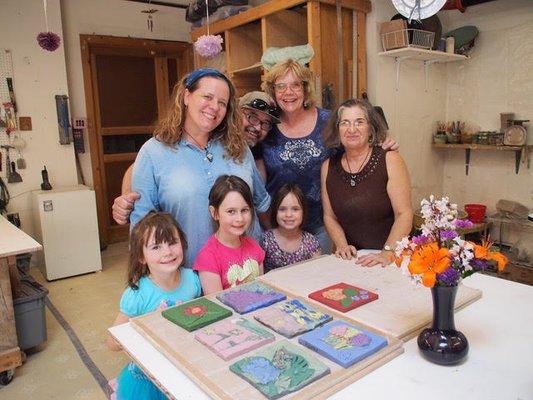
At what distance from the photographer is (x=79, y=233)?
410cm

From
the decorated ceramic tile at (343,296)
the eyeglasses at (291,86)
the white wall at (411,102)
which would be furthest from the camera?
the white wall at (411,102)

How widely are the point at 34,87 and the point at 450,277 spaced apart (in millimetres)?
4284

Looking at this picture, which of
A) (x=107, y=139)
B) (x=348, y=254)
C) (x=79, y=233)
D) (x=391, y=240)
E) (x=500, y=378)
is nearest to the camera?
(x=500, y=378)

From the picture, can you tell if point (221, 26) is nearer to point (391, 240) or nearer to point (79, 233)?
point (79, 233)

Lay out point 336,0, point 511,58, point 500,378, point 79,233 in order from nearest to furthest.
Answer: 1. point 500,378
2. point 336,0
3. point 511,58
4. point 79,233

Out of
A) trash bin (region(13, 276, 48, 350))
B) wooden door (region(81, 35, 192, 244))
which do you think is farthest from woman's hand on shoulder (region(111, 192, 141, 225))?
wooden door (region(81, 35, 192, 244))

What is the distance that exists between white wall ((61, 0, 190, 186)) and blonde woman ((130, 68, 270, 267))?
3.29 meters

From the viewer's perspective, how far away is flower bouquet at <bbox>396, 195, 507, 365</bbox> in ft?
3.09

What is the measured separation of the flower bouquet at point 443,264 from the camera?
0.94 m

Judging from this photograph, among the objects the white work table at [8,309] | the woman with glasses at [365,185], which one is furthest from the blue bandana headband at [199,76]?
the white work table at [8,309]

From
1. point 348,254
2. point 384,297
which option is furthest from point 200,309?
point 348,254

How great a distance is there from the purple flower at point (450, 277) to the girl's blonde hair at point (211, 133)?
102 centimetres

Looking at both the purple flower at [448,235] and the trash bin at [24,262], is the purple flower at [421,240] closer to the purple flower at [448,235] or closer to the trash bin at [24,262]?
the purple flower at [448,235]

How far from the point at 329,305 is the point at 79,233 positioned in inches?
135
